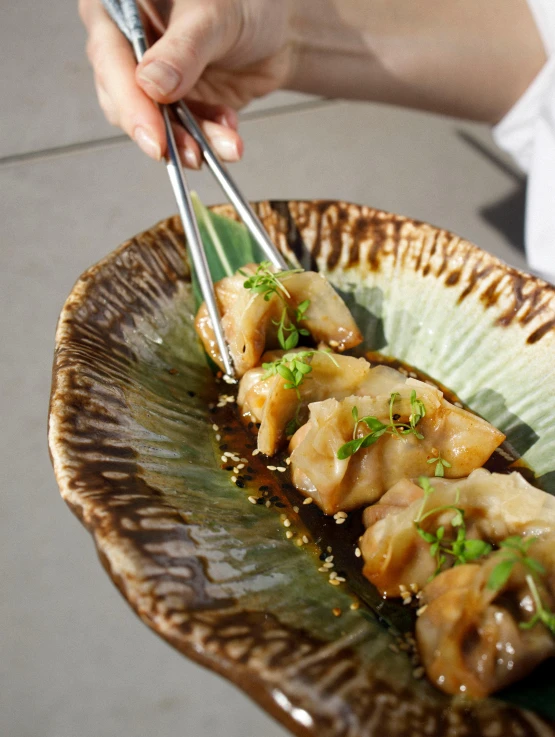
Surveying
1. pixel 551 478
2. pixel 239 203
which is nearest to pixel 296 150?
pixel 239 203

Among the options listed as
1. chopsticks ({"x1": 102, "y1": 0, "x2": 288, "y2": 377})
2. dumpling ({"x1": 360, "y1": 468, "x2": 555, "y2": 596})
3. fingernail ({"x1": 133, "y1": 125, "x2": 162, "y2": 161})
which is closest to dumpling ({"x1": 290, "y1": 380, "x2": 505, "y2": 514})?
dumpling ({"x1": 360, "y1": 468, "x2": 555, "y2": 596})

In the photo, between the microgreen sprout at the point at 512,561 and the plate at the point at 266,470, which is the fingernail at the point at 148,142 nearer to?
the plate at the point at 266,470

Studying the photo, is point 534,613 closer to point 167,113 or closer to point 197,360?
point 197,360

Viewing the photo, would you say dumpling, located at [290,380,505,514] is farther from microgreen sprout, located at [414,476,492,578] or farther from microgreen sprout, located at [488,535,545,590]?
microgreen sprout, located at [488,535,545,590]

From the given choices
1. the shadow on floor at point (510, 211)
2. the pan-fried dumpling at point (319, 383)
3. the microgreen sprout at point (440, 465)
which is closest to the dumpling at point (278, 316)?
the pan-fried dumpling at point (319, 383)

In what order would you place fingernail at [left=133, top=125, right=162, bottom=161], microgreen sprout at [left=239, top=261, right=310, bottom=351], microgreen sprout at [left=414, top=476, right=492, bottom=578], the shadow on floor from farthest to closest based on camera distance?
the shadow on floor, fingernail at [left=133, top=125, right=162, bottom=161], microgreen sprout at [left=239, top=261, right=310, bottom=351], microgreen sprout at [left=414, top=476, right=492, bottom=578]

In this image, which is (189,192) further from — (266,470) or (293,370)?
(266,470)
